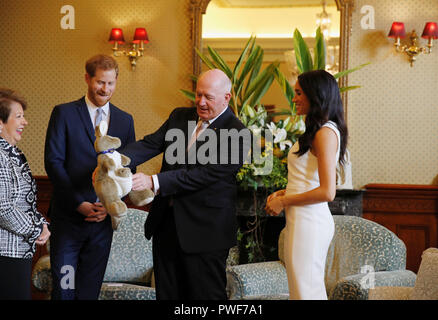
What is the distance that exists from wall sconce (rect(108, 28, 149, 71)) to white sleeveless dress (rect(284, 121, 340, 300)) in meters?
3.19

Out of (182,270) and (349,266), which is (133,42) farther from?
(182,270)

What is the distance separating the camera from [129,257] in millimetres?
3859

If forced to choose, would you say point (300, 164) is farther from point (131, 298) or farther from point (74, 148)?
point (131, 298)

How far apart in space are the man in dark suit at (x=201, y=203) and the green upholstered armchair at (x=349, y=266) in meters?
0.94

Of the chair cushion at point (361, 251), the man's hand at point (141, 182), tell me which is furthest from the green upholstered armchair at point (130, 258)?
the man's hand at point (141, 182)

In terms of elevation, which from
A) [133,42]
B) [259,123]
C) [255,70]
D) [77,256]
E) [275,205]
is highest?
[133,42]

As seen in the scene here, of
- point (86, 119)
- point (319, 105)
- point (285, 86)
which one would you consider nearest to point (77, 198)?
point (86, 119)

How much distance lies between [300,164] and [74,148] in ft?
3.35

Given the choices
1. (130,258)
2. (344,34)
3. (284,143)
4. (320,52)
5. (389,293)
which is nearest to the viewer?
(389,293)

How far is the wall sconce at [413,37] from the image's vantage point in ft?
15.8

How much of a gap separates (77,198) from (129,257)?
55.6 inches

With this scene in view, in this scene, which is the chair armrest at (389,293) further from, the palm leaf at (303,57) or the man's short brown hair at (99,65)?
the palm leaf at (303,57)

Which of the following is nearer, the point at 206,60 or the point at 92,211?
the point at 92,211
